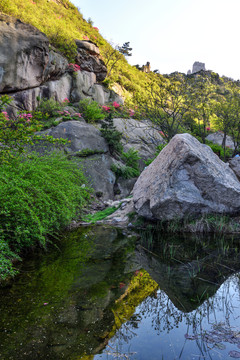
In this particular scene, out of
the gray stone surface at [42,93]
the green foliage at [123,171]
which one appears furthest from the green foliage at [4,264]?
the gray stone surface at [42,93]

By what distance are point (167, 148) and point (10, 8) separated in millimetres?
13781

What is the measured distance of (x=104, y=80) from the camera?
20641 millimetres

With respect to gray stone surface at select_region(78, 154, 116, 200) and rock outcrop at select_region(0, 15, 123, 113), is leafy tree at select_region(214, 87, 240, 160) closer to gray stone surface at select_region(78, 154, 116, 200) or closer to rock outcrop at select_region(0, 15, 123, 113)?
gray stone surface at select_region(78, 154, 116, 200)

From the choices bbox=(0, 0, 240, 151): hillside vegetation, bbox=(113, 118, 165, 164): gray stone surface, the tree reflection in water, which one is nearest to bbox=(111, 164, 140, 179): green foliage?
bbox=(113, 118, 165, 164): gray stone surface

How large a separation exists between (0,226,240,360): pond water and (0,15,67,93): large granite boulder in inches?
447

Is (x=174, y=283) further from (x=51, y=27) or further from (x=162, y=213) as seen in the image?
(x=51, y=27)

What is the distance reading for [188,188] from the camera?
6402 mm

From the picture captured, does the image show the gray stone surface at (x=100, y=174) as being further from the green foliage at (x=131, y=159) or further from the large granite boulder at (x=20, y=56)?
the large granite boulder at (x=20, y=56)

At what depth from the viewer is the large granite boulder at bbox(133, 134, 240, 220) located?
20.7ft

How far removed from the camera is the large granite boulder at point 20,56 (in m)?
12.7

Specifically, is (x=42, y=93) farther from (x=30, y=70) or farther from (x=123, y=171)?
(x=123, y=171)

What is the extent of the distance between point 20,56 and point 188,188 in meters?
11.9

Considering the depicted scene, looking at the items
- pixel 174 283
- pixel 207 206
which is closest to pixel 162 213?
pixel 207 206

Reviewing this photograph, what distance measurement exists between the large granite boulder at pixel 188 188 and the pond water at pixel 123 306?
1485 mm
